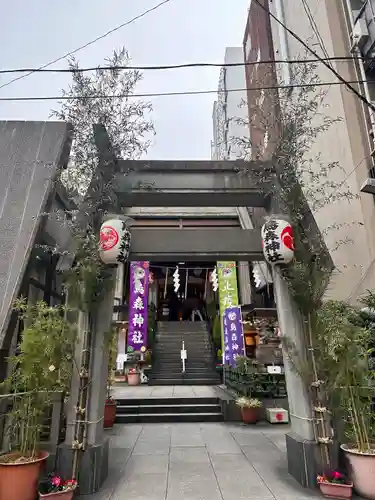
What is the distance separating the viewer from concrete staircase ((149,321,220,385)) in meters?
10.9

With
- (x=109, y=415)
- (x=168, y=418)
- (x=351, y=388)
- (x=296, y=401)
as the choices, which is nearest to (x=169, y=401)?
(x=168, y=418)

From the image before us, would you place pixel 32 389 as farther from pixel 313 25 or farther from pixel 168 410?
pixel 313 25

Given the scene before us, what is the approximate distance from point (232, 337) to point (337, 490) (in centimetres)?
770

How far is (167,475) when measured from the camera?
12.5 ft

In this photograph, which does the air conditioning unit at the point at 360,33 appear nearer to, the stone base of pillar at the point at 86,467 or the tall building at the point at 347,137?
the tall building at the point at 347,137

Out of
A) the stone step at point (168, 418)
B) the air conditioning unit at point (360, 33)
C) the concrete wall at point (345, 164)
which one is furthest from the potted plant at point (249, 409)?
the air conditioning unit at point (360, 33)

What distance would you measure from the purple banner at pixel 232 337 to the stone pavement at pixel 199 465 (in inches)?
168

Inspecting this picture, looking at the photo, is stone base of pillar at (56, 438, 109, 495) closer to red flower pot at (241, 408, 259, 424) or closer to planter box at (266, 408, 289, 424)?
red flower pot at (241, 408, 259, 424)

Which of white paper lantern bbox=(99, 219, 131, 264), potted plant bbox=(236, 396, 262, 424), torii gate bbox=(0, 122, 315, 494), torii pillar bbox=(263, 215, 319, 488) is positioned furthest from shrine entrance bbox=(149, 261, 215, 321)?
white paper lantern bbox=(99, 219, 131, 264)

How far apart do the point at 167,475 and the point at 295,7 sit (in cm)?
1197

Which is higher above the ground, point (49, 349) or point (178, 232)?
point (178, 232)

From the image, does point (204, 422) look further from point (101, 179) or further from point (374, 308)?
point (101, 179)

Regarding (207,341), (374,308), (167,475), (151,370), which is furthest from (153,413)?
(207,341)

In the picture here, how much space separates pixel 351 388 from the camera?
3346 millimetres
